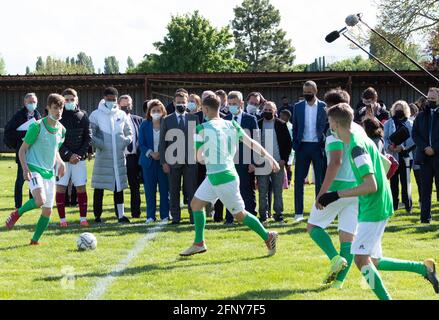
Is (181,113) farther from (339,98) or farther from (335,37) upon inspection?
(339,98)

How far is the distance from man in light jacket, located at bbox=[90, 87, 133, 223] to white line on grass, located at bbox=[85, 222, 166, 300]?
98cm

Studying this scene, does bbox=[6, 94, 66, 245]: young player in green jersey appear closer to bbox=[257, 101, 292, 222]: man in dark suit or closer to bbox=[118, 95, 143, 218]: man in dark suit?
bbox=[118, 95, 143, 218]: man in dark suit

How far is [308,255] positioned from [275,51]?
105 m

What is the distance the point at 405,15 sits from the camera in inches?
1667

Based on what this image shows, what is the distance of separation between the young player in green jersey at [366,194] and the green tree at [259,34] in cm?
10476

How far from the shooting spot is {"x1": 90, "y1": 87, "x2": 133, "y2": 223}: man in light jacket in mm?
13023

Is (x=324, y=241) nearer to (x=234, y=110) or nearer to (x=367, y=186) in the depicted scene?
(x=367, y=186)

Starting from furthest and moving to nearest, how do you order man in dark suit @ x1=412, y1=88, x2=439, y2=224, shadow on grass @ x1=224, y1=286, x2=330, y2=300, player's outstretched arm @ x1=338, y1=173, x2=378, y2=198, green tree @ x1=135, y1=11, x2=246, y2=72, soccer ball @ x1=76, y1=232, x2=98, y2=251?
green tree @ x1=135, y1=11, x2=246, y2=72, man in dark suit @ x1=412, y1=88, x2=439, y2=224, soccer ball @ x1=76, y1=232, x2=98, y2=251, shadow on grass @ x1=224, y1=286, x2=330, y2=300, player's outstretched arm @ x1=338, y1=173, x2=378, y2=198

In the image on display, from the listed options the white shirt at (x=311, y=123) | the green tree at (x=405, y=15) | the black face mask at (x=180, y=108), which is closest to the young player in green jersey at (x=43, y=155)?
the black face mask at (x=180, y=108)

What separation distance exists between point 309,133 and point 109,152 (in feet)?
10.7

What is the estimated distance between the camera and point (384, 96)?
31.0 m

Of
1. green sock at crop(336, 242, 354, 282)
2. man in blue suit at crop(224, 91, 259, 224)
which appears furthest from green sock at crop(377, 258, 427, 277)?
man in blue suit at crop(224, 91, 259, 224)
